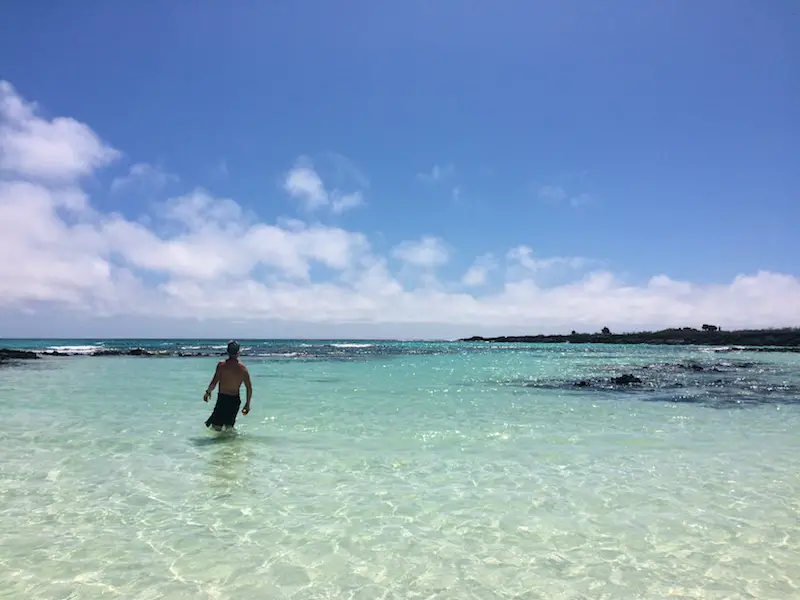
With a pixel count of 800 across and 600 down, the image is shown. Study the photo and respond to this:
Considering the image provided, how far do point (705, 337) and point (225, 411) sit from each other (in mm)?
146729

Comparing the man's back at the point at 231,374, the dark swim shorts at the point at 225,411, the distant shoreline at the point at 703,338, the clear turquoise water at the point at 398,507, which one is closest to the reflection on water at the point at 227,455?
the clear turquoise water at the point at 398,507

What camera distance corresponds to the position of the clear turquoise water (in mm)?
6180

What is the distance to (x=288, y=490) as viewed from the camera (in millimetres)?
9461

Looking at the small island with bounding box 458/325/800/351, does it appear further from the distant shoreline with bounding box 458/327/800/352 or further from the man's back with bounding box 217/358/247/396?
the man's back with bounding box 217/358/247/396

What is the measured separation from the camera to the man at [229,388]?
14070mm

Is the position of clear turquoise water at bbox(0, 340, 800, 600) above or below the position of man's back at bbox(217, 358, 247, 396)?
below

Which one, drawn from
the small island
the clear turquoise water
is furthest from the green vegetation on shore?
the clear turquoise water

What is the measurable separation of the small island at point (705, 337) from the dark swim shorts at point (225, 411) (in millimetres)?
112451

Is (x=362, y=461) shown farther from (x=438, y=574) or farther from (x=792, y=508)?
(x=792, y=508)

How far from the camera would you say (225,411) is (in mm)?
14406

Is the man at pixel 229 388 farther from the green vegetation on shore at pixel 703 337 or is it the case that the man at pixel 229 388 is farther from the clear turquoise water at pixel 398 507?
the green vegetation on shore at pixel 703 337

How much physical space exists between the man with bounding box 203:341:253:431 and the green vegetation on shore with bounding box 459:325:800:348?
128 m

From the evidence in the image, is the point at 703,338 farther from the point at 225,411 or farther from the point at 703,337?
the point at 225,411

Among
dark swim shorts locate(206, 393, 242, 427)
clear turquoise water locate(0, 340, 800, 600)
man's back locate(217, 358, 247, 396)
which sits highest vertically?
man's back locate(217, 358, 247, 396)
